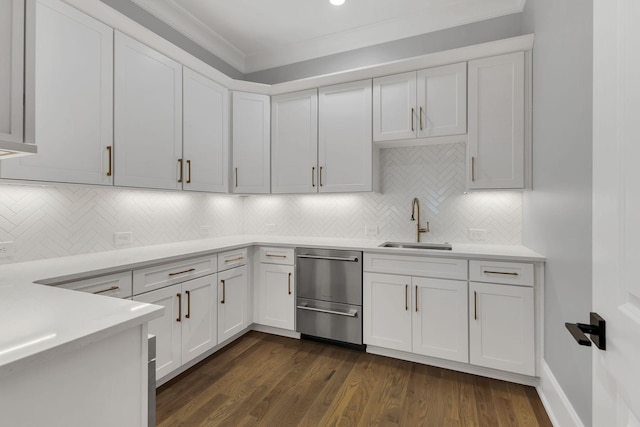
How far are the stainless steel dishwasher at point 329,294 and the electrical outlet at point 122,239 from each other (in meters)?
1.42

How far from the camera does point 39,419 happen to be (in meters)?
0.70

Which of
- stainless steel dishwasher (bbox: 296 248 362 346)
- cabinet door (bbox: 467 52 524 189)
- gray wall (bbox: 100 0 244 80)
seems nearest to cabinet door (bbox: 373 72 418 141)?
cabinet door (bbox: 467 52 524 189)

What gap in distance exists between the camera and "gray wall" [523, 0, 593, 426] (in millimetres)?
1423

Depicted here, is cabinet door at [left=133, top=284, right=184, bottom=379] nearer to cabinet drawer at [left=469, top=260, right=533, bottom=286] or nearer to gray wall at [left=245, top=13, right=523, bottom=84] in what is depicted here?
cabinet drawer at [left=469, top=260, right=533, bottom=286]

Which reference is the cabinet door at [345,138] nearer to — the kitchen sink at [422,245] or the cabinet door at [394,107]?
the cabinet door at [394,107]

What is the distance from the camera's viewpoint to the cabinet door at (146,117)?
2.13 meters

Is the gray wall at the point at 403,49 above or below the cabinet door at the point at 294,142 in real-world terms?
above

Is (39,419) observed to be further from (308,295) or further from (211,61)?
(211,61)

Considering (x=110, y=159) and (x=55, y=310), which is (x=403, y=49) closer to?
(x=110, y=159)

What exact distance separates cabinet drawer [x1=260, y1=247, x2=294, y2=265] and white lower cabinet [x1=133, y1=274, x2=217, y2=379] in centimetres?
59

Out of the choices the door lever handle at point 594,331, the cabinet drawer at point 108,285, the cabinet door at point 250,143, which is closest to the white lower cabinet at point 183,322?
the cabinet drawer at point 108,285

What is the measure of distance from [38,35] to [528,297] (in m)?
3.45

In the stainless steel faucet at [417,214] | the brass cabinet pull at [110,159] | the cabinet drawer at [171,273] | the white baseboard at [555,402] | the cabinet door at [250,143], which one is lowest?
the white baseboard at [555,402]

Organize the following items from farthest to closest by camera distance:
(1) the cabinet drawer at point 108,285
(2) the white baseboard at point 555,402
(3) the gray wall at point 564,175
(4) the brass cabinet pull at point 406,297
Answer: (4) the brass cabinet pull at point 406,297, (1) the cabinet drawer at point 108,285, (2) the white baseboard at point 555,402, (3) the gray wall at point 564,175
